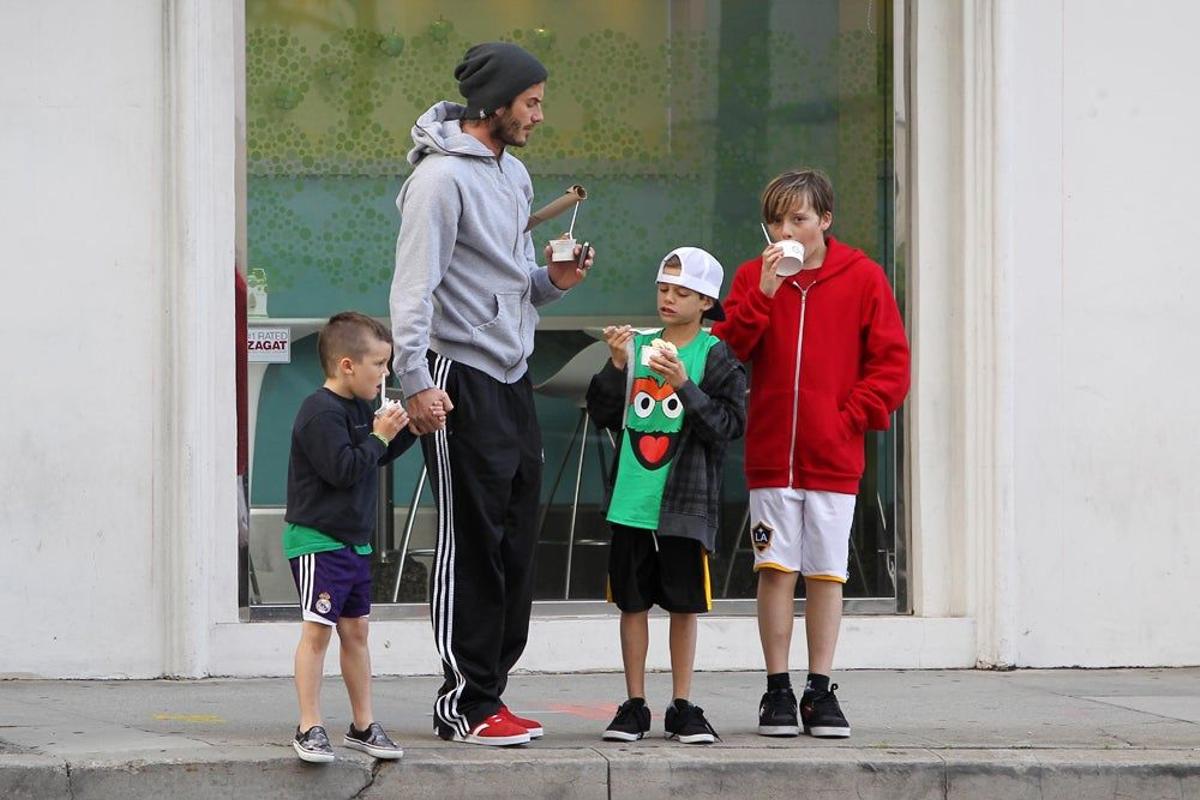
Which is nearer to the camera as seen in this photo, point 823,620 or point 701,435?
point 701,435

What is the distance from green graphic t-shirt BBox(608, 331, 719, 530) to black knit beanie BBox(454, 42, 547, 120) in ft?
2.86

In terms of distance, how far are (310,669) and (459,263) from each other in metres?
1.28

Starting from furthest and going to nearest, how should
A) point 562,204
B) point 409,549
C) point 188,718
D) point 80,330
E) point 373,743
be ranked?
point 409,549, point 80,330, point 188,718, point 562,204, point 373,743

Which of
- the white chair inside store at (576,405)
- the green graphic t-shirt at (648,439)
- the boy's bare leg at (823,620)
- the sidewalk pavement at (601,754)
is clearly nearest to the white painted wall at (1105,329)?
the sidewalk pavement at (601,754)

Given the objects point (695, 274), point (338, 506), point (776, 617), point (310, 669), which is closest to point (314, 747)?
point (310, 669)

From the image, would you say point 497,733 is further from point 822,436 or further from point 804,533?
point 822,436

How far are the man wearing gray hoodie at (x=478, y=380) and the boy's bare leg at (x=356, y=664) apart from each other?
268 millimetres

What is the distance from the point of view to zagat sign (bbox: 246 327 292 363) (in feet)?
25.4

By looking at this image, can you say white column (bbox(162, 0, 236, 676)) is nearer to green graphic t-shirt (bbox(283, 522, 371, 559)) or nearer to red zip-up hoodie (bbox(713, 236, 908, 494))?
green graphic t-shirt (bbox(283, 522, 371, 559))

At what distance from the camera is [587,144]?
800cm

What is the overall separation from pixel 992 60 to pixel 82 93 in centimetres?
369

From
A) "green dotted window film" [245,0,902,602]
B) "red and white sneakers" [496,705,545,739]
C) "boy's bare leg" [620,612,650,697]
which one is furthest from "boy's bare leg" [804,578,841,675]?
"green dotted window film" [245,0,902,602]

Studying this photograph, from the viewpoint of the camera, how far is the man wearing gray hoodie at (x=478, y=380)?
555 cm

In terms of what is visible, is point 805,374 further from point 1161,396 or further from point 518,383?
point 1161,396
